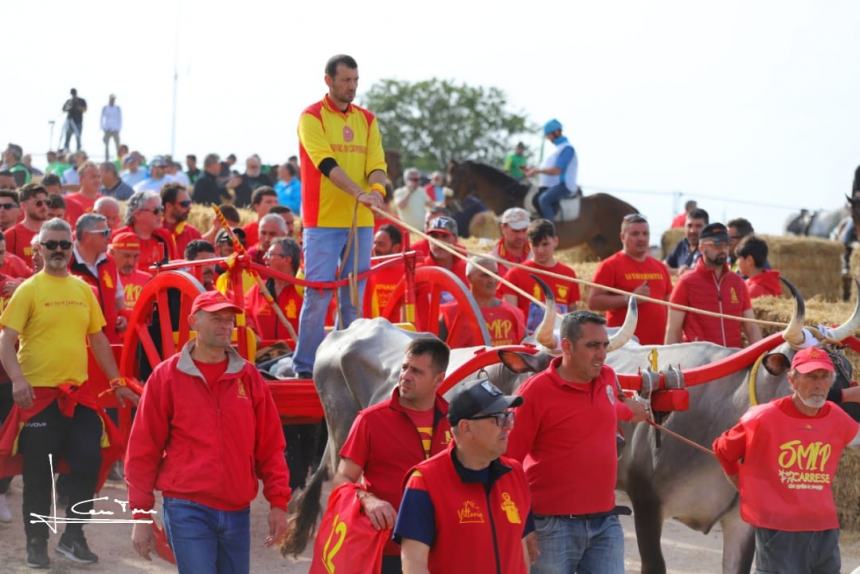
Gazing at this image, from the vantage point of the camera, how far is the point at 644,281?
10133mm

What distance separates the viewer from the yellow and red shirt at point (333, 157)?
8719mm

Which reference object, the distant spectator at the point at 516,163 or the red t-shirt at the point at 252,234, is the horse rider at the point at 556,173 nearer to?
the red t-shirt at the point at 252,234

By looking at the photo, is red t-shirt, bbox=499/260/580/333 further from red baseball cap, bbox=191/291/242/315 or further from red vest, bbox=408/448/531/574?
red vest, bbox=408/448/531/574

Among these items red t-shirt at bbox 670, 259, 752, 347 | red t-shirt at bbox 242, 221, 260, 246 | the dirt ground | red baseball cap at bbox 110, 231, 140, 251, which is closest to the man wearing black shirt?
red t-shirt at bbox 242, 221, 260, 246

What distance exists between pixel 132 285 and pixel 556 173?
10.3 meters

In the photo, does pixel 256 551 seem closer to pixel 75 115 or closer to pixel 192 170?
pixel 192 170

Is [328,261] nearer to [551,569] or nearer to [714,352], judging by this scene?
[714,352]

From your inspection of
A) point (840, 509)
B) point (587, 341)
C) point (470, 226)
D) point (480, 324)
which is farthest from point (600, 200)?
point (587, 341)

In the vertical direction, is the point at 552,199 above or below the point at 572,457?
above

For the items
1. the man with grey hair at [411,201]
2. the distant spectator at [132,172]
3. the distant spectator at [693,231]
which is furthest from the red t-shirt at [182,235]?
the distant spectator at [132,172]

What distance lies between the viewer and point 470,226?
77.9 ft

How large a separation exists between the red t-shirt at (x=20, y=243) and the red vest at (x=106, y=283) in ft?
6.13

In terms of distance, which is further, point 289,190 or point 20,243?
point 289,190

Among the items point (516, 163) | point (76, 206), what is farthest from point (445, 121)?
point (76, 206)
